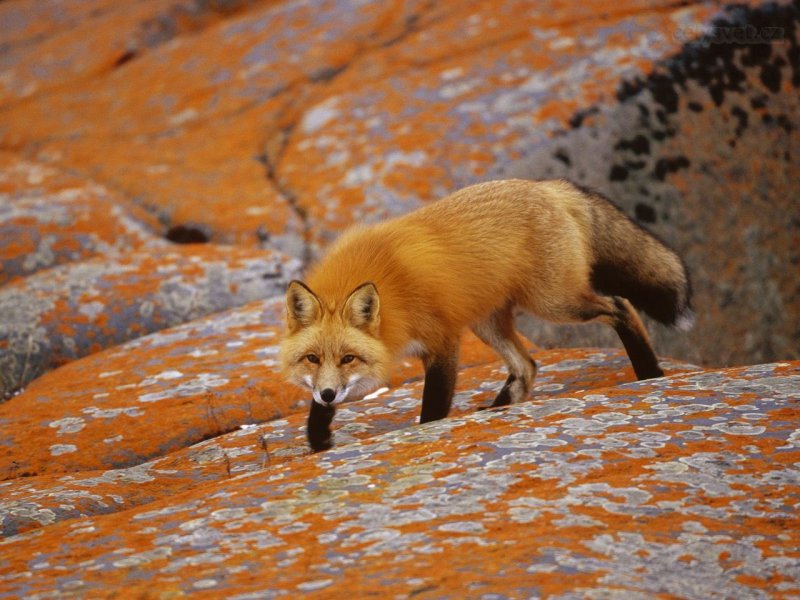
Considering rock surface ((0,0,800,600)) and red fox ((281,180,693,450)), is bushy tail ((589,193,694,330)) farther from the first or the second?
rock surface ((0,0,800,600))

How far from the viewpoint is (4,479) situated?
159 inches

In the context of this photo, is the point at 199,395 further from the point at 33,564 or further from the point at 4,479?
the point at 33,564

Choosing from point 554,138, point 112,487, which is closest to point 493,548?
point 112,487

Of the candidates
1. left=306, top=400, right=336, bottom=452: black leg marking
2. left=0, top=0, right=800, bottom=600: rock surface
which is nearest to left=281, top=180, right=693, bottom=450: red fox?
left=306, top=400, right=336, bottom=452: black leg marking

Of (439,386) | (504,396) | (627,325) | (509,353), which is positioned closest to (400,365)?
(509,353)

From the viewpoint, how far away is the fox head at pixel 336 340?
419 centimetres

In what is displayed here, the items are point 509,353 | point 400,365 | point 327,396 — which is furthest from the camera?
point 400,365

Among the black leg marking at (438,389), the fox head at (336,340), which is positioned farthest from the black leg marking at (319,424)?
the black leg marking at (438,389)

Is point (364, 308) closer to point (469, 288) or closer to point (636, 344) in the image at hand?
point (469, 288)

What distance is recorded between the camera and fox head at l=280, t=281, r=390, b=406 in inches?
165

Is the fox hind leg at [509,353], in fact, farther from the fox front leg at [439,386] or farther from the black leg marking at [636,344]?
the black leg marking at [636,344]

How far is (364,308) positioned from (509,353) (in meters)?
0.99

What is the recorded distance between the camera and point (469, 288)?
4.56 metres

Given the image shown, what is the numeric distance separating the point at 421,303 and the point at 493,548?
2.13m
